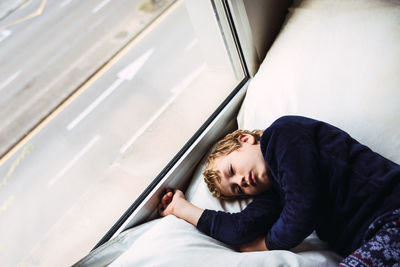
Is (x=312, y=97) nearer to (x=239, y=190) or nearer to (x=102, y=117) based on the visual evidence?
(x=239, y=190)

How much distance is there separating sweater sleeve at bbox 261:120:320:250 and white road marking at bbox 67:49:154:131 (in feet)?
3.97

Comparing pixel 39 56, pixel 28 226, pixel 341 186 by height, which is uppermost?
pixel 39 56

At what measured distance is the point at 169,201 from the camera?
3.72ft

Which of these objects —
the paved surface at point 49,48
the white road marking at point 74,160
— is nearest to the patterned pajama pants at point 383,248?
the white road marking at point 74,160

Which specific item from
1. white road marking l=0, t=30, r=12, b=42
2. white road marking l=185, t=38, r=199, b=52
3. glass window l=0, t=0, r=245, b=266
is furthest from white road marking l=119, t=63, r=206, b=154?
white road marking l=0, t=30, r=12, b=42

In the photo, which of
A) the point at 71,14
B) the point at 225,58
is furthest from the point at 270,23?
the point at 71,14

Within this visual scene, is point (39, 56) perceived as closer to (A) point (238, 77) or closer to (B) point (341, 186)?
(A) point (238, 77)

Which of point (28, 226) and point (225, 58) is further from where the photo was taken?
point (225, 58)

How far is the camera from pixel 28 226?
50.9 inches

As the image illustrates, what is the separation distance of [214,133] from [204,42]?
0.43 metres

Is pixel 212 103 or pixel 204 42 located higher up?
pixel 204 42

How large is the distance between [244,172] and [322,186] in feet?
0.69

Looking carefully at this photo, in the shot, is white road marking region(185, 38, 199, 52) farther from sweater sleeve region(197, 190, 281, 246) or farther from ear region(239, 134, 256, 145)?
sweater sleeve region(197, 190, 281, 246)

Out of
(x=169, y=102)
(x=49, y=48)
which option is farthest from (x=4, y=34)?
(x=169, y=102)
